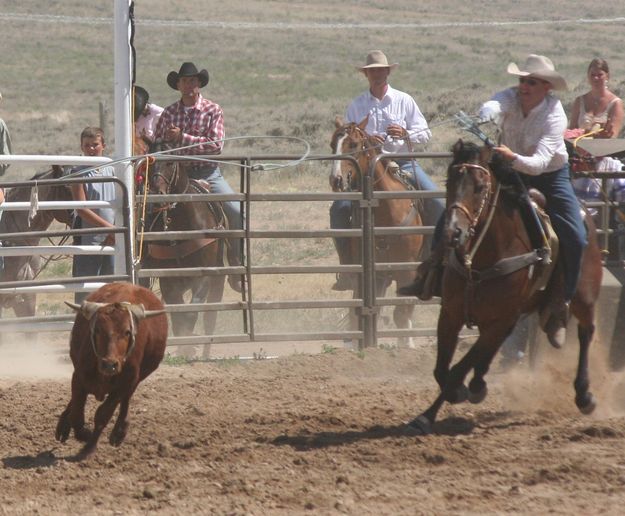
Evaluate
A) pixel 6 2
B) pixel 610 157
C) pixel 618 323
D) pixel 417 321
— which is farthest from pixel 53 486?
pixel 6 2

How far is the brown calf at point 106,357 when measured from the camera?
6754 millimetres

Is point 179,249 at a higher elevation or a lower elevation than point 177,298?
higher

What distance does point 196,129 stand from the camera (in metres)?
11.5

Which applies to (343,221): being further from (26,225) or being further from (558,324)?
(558,324)

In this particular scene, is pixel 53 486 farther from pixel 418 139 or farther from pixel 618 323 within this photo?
pixel 418 139

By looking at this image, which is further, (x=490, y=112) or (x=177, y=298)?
(x=177, y=298)

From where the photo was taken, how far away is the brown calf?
22.2 feet

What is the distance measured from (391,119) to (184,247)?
231 cm

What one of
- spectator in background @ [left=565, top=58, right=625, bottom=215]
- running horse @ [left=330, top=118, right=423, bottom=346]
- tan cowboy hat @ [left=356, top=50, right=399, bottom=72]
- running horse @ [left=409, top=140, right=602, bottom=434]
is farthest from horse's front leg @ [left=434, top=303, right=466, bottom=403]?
tan cowboy hat @ [left=356, top=50, right=399, bottom=72]

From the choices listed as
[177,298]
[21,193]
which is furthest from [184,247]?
[21,193]

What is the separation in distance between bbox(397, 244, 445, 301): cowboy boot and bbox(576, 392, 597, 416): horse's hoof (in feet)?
4.17

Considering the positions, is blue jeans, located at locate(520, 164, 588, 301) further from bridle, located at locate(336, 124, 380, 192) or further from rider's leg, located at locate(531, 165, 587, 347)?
bridle, located at locate(336, 124, 380, 192)

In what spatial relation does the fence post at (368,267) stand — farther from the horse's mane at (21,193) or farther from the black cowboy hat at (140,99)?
the horse's mane at (21,193)

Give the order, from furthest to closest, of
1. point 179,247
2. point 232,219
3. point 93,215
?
point 179,247
point 232,219
point 93,215
